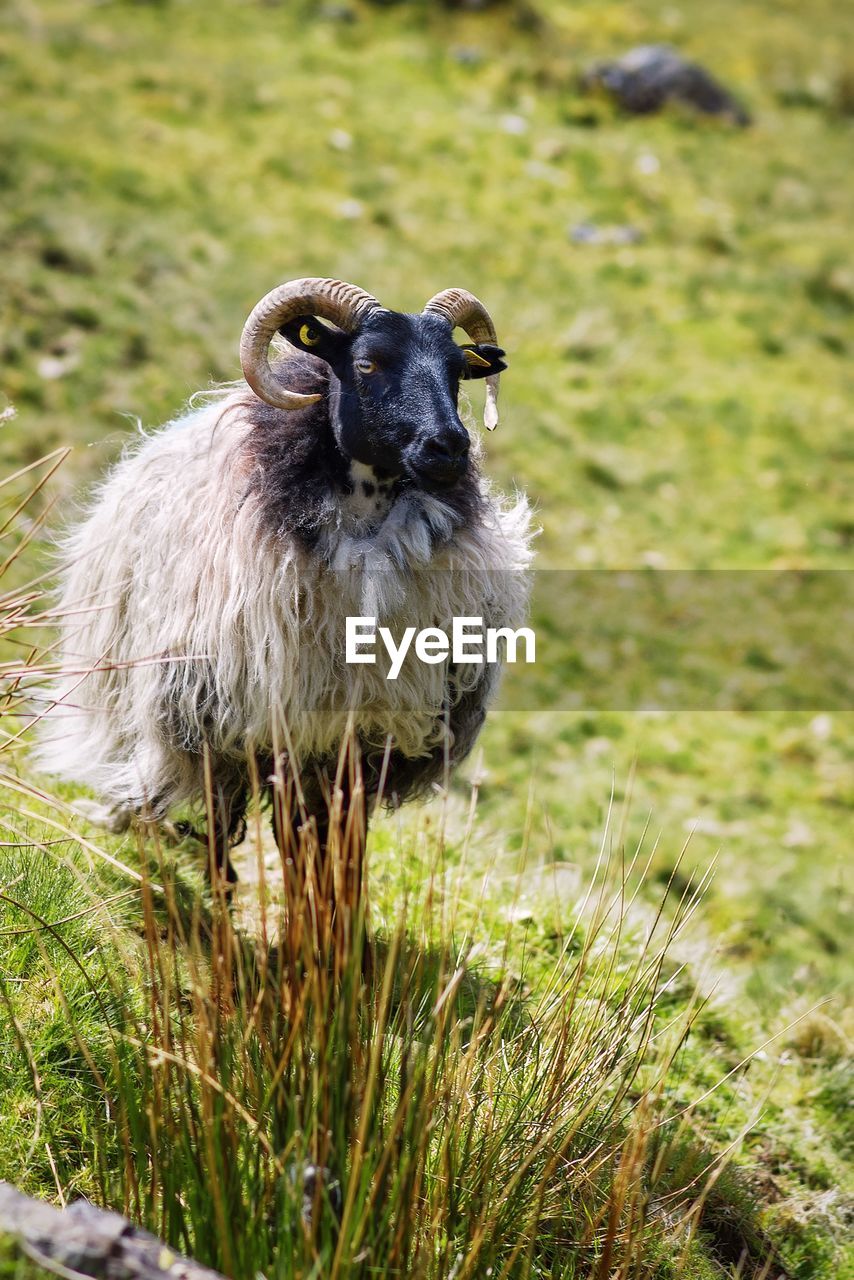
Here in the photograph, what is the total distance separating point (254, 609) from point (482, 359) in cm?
125

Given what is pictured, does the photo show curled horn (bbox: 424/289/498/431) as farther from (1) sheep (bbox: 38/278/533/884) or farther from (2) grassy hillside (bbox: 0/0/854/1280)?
(2) grassy hillside (bbox: 0/0/854/1280)

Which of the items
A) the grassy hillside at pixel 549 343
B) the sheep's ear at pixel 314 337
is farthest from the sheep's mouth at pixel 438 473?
the grassy hillside at pixel 549 343

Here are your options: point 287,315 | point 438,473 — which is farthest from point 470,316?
point 438,473

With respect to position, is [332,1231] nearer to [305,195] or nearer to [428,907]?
[428,907]

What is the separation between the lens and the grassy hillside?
4.64 meters

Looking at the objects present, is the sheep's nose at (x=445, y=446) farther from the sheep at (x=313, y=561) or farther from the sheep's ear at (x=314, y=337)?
the sheep's ear at (x=314, y=337)

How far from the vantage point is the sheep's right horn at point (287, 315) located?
3.88 meters

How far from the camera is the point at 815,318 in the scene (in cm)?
1328

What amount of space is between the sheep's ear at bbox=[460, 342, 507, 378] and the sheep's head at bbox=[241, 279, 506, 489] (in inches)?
6.2

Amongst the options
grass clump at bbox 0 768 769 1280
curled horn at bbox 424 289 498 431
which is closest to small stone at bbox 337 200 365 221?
curled horn at bbox 424 289 498 431

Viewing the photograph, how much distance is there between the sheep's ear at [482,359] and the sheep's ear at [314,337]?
0.47 m

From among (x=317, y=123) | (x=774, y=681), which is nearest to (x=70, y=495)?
(x=774, y=681)

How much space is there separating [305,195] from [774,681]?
6.91 meters

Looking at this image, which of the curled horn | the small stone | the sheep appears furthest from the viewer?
the small stone
